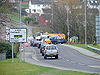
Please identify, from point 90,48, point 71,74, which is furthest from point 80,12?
point 71,74

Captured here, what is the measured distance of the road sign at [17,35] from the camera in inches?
1345

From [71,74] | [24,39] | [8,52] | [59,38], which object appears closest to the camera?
[71,74]

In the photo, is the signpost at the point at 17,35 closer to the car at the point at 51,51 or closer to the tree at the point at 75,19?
the car at the point at 51,51

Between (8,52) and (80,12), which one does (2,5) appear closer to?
(8,52)

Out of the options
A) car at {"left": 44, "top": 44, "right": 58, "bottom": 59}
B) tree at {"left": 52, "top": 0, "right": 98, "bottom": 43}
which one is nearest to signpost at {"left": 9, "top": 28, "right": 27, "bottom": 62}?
car at {"left": 44, "top": 44, "right": 58, "bottom": 59}

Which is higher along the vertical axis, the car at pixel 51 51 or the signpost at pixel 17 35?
the signpost at pixel 17 35

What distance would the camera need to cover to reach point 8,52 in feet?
137

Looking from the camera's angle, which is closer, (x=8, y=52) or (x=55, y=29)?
(x=8, y=52)

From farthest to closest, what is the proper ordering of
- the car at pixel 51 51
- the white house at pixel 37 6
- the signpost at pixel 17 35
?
the white house at pixel 37 6
the car at pixel 51 51
the signpost at pixel 17 35

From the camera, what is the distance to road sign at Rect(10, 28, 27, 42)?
34.2 meters

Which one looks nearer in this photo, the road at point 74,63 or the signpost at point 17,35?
the road at point 74,63

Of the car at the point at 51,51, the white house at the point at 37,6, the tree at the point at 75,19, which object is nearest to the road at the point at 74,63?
the car at the point at 51,51

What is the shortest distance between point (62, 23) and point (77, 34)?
36.6ft

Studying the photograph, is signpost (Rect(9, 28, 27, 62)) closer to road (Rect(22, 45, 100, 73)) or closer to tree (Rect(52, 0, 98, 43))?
road (Rect(22, 45, 100, 73))
